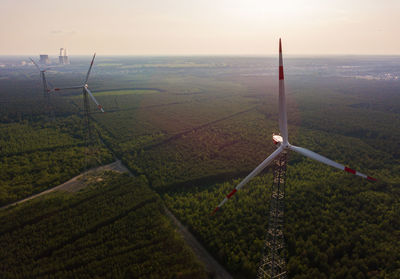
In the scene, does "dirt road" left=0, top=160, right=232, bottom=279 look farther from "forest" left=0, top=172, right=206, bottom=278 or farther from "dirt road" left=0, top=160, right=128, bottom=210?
"forest" left=0, top=172, right=206, bottom=278

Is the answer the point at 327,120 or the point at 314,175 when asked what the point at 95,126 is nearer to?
the point at 314,175

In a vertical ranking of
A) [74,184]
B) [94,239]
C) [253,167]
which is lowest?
[94,239]

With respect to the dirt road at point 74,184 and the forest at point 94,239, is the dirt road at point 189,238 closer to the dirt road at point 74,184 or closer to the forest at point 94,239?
the dirt road at point 74,184

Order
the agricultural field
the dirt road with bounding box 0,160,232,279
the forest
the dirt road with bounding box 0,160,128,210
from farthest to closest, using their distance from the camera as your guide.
→ the dirt road with bounding box 0,160,128,210 < the agricultural field < the dirt road with bounding box 0,160,232,279 < the forest

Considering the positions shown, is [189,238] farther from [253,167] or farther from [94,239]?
[253,167]

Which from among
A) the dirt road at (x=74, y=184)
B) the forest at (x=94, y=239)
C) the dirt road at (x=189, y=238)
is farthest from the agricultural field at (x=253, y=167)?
the forest at (x=94, y=239)

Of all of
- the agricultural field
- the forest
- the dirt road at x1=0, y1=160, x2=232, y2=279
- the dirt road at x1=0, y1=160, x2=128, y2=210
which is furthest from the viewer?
the dirt road at x1=0, y1=160, x2=128, y2=210

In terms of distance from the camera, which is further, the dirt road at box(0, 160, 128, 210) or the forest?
the dirt road at box(0, 160, 128, 210)

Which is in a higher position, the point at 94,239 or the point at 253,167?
the point at 253,167

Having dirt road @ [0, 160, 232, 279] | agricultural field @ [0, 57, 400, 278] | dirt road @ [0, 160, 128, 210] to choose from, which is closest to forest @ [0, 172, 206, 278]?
dirt road @ [0, 160, 232, 279]

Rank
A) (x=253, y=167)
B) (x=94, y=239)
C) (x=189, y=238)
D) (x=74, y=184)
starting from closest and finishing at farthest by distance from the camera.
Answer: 1. (x=94, y=239)
2. (x=189, y=238)
3. (x=74, y=184)
4. (x=253, y=167)

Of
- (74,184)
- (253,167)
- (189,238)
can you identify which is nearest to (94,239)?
(189,238)
